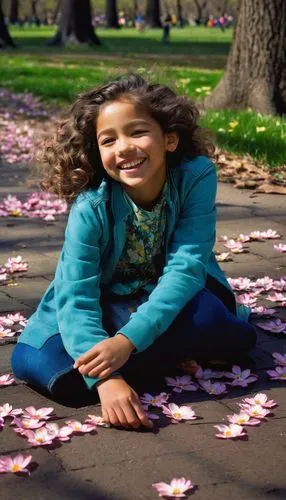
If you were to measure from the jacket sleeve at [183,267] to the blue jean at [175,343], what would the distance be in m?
0.08

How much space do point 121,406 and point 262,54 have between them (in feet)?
23.6

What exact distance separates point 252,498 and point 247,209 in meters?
3.99

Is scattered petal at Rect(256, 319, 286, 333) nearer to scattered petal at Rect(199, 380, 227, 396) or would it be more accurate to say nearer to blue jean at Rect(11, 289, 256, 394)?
blue jean at Rect(11, 289, 256, 394)

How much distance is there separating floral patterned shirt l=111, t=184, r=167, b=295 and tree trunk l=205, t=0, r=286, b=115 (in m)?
6.37

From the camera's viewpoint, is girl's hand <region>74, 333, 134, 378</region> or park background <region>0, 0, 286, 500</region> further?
girl's hand <region>74, 333, 134, 378</region>

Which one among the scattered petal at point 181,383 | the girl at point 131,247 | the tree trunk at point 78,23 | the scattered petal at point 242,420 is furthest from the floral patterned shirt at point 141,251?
the tree trunk at point 78,23

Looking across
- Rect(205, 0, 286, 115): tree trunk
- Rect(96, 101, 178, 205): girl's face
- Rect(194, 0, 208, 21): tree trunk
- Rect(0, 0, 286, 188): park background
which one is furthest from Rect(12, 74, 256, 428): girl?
Rect(194, 0, 208, 21): tree trunk

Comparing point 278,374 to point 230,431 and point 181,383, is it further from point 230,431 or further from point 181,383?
point 230,431

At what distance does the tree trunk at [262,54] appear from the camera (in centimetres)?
962

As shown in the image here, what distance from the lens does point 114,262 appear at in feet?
11.2

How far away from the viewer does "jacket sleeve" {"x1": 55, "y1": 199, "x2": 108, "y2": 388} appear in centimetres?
320

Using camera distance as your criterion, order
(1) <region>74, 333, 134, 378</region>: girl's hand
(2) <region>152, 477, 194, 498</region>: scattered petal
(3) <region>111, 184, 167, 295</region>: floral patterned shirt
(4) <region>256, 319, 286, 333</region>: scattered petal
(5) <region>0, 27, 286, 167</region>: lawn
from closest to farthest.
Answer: (2) <region>152, 477, 194, 498</region>: scattered petal < (1) <region>74, 333, 134, 378</region>: girl's hand < (3) <region>111, 184, 167, 295</region>: floral patterned shirt < (4) <region>256, 319, 286, 333</region>: scattered petal < (5) <region>0, 27, 286, 167</region>: lawn

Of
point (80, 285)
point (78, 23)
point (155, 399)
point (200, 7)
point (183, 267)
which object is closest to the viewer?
point (155, 399)

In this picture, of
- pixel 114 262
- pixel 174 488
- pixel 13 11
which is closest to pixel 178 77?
pixel 114 262
